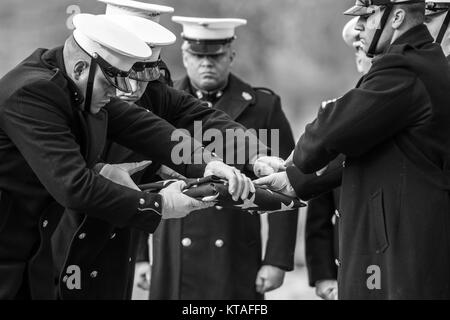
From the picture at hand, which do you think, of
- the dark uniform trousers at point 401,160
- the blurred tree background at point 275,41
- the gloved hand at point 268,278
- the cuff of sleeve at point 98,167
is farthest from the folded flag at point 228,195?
the blurred tree background at point 275,41

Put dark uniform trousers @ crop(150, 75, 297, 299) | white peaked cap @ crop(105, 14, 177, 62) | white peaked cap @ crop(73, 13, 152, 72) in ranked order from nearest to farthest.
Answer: white peaked cap @ crop(73, 13, 152, 72) → white peaked cap @ crop(105, 14, 177, 62) → dark uniform trousers @ crop(150, 75, 297, 299)

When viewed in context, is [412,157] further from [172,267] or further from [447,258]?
[172,267]

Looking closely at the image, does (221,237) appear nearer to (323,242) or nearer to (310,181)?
(323,242)

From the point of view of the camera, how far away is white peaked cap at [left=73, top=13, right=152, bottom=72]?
6254 mm

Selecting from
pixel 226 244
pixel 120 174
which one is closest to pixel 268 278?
pixel 226 244

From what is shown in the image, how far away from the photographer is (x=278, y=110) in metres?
8.65

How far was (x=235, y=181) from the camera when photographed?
256 inches

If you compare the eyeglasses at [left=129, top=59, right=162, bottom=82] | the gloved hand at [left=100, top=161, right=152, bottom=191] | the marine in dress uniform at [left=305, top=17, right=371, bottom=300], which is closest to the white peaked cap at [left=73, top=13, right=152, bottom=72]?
the eyeglasses at [left=129, top=59, right=162, bottom=82]

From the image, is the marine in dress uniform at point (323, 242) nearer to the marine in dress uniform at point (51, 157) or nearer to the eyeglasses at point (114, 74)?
the marine in dress uniform at point (51, 157)

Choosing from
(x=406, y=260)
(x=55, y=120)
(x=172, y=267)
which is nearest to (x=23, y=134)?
(x=55, y=120)

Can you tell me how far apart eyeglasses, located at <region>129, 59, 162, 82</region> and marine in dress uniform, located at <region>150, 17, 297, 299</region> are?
156cm

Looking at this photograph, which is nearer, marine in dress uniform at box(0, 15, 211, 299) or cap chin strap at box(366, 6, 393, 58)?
marine in dress uniform at box(0, 15, 211, 299)

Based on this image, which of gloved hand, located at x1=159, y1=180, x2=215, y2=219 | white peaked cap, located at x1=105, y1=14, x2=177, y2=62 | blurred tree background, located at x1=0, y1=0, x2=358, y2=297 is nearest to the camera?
gloved hand, located at x1=159, y1=180, x2=215, y2=219

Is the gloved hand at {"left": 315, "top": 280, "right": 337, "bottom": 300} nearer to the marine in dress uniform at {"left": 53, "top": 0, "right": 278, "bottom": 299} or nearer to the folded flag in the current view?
the marine in dress uniform at {"left": 53, "top": 0, "right": 278, "bottom": 299}
